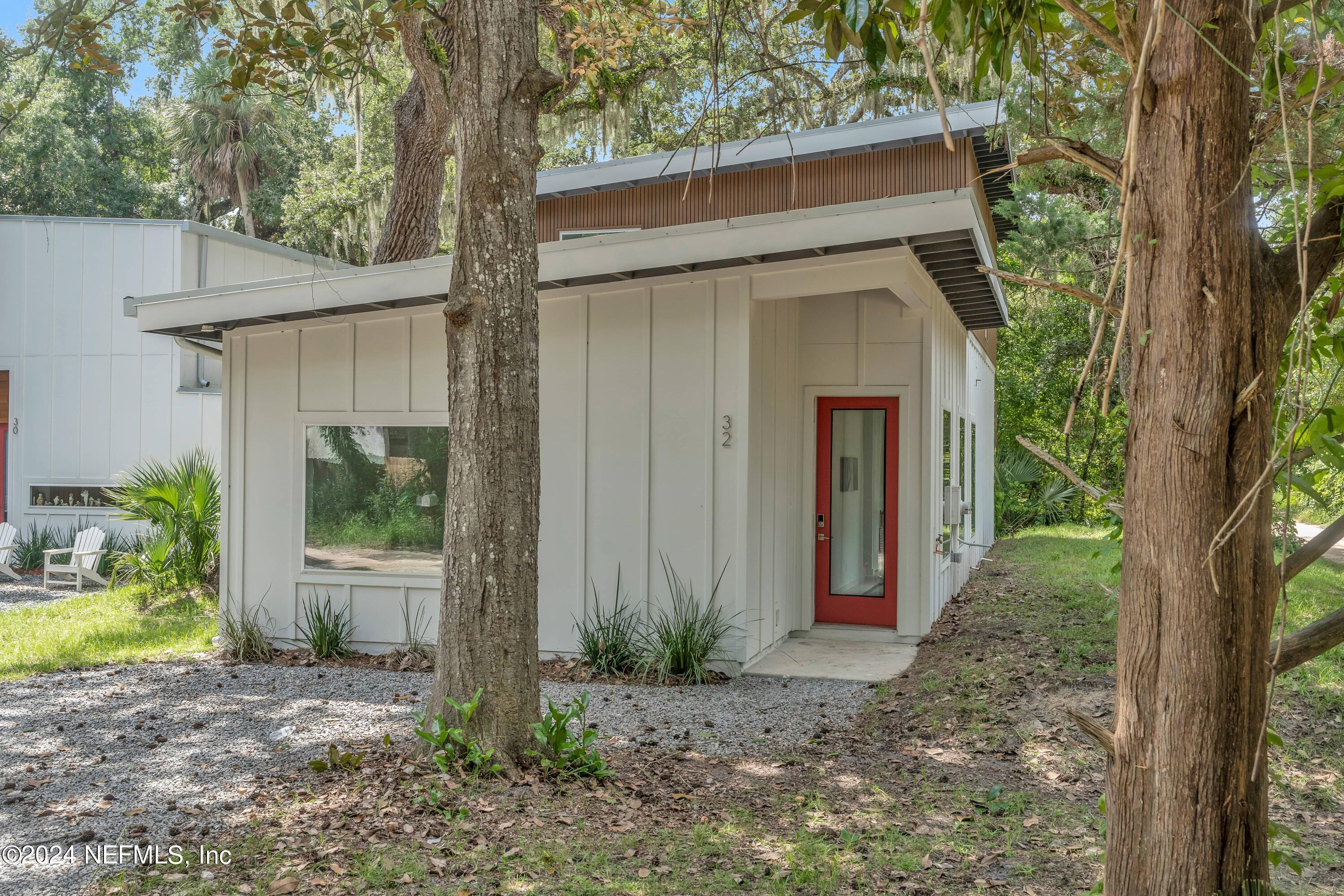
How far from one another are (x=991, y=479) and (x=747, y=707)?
45.2ft

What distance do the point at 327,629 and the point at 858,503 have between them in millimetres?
5271

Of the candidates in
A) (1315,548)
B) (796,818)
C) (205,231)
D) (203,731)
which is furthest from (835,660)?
(205,231)

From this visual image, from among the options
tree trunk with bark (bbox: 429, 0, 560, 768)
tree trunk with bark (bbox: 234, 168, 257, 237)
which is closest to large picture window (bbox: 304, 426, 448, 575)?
tree trunk with bark (bbox: 429, 0, 560, 768)

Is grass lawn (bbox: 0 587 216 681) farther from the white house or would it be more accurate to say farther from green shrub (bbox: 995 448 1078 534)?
green shrub (bbox: 995 448 1078 534)

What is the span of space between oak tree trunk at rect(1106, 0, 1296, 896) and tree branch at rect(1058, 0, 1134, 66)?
9cm

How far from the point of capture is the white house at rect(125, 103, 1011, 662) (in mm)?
7801

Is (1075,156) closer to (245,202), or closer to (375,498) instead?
(375,498)

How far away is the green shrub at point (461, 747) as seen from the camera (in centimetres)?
481

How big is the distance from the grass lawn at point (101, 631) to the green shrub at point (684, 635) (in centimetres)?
457

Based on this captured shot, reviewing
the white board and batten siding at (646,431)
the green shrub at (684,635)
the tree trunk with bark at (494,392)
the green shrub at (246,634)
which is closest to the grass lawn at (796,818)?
the tree trunk with bark at (494,392)

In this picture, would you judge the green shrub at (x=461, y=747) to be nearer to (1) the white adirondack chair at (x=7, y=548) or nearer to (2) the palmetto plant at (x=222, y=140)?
(1) the white adirondack chair at (x=7, y=548)

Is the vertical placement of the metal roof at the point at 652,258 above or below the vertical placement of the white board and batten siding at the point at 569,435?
above

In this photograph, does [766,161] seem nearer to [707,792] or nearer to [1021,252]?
[1021,252]

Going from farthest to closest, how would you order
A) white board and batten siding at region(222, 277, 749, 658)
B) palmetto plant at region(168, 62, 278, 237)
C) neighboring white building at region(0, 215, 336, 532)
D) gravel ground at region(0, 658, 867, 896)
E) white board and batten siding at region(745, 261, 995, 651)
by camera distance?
palmetto plant at region(168, 62, 278, 237) → neighboring white building at region(0, 215, 336, 532) → white board and batten siding at region(745, 261, 995, 651) → white board and batten siding at region(222, 277, 749, 658) → gravel ground at region(0, 658, 867, 896)
